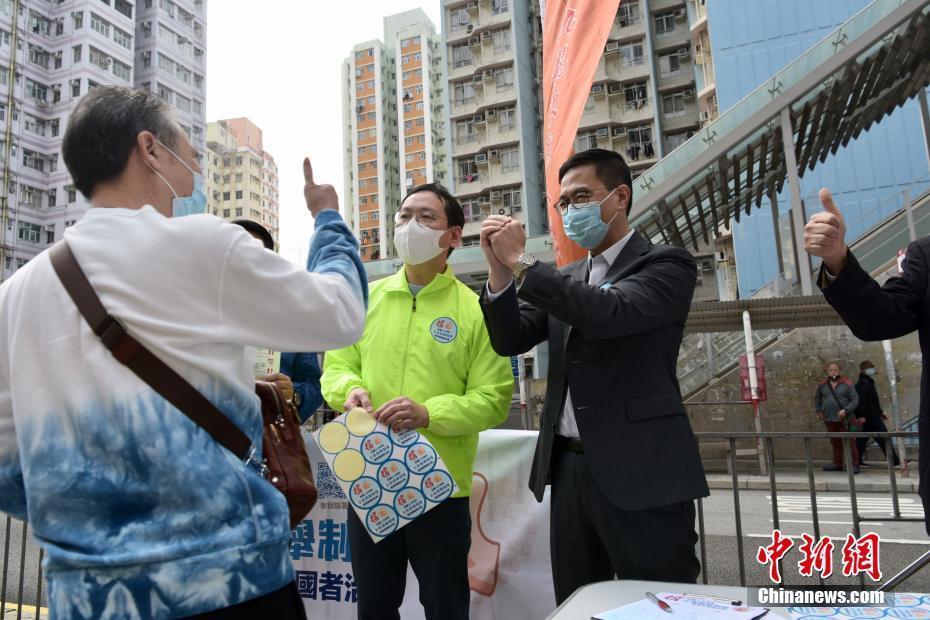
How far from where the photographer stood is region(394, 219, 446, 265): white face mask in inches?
110

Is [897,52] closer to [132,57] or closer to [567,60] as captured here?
[567,60]

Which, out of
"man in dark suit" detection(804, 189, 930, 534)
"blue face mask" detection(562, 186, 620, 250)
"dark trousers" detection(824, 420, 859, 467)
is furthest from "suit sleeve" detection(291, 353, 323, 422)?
"dark trousers" detection(824, 420, 859, 467)

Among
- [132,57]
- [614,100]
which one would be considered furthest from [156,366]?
[132,57]

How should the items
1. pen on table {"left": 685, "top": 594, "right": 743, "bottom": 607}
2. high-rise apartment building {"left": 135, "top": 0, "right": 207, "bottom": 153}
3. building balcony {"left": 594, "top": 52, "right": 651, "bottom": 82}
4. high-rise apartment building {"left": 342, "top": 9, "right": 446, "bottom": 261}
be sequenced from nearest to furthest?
pen on table {"left": 685, "top": 594, "right": 743, "bottom": 607}
building balcony {"left": 594, "top": 52, "right": 651, "bottom": 82}
high-rise apartment building {"left": 135, "top": 0, "right": 207, "bottom": 153}
high-rise apartment building {"left": 342, "top": 9, "right": 446, "bottom": 261}

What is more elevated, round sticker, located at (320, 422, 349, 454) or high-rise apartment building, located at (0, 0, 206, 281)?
high-rise apartment building, located at (0, 0, 206, 281)

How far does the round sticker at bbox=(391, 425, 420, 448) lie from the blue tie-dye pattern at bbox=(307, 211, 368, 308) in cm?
89

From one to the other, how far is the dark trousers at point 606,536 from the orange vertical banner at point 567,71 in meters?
2.34

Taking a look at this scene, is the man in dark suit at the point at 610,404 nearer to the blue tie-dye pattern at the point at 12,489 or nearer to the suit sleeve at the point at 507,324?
the suit sleeve at the point at 507,324

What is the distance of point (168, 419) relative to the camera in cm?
126

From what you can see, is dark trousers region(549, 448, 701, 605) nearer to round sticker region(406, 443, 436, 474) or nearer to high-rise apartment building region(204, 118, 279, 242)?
round sticker region(406, 443, 436, 474)

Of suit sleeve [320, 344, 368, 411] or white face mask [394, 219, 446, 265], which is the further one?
white face mask [394, 219, 446, 265]

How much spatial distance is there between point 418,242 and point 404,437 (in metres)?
0.88

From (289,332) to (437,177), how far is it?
63414 millimetres

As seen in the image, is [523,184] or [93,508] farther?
[523,184]
